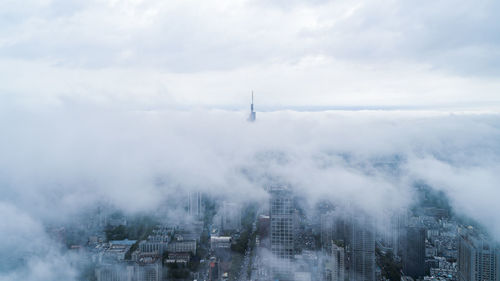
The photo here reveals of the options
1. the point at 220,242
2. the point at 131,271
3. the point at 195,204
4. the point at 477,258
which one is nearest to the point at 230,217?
the point at 220,242

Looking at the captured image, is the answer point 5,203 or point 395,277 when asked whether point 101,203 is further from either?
point 395,277

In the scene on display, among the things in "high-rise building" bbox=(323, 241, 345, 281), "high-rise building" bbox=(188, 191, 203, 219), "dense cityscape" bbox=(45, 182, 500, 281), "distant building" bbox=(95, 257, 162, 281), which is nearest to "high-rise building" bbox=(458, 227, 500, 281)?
"dense cityscape" bbox=(45, 182, 500, 281)

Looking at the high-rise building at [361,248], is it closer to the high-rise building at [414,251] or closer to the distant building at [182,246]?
the high-rise building at [414,251]

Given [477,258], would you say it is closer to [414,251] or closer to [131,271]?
[414,251]

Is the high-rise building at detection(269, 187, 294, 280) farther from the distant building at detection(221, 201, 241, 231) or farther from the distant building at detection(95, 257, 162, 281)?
the distant building at detection(95, 257, 162, 281)

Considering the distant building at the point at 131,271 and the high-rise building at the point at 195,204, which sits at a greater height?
the high-rise building at the point at 195,204

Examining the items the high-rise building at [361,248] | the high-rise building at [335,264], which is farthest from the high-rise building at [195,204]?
the high-rise building at [361,248]
